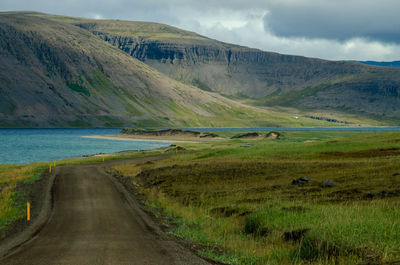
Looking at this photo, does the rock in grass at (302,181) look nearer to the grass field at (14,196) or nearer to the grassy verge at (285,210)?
the grassy verge at (285,210)

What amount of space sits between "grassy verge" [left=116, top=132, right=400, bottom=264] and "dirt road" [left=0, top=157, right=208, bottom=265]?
5.27 feet

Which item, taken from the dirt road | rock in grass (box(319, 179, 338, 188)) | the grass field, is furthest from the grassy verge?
the grass field

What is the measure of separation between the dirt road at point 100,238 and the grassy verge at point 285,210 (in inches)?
63.2

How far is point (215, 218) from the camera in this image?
23.4 m

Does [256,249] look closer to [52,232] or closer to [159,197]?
[52,232]

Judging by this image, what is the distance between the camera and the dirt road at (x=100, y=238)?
47.7 ft

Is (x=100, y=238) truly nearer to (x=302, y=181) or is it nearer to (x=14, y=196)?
(x=302, y=181)

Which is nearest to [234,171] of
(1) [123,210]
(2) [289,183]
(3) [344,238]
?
(2) [289,183]

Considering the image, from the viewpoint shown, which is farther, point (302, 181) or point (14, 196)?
point (14, 196)

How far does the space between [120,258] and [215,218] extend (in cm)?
967

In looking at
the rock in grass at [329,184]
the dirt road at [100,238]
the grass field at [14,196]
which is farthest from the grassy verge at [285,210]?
the grass field at [14,196]

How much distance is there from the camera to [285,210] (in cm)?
2053

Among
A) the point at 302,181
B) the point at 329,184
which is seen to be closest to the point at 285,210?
the point at 329,184

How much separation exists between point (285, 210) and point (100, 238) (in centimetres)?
881
